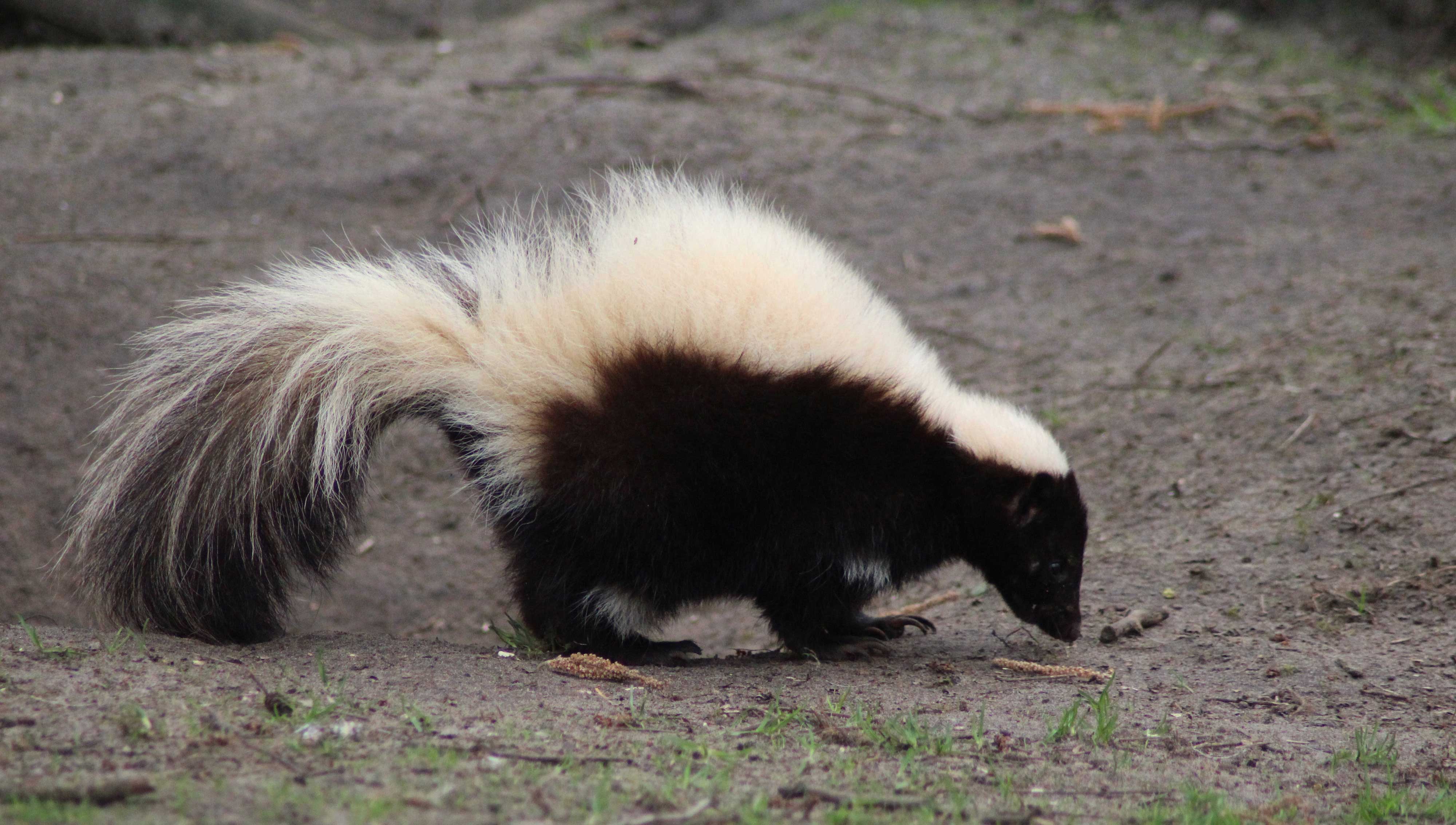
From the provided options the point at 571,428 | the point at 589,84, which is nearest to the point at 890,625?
the point at 571,428

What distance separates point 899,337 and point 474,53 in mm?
7211

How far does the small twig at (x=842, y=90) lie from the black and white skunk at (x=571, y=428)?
219 inches

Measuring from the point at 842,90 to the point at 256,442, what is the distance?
23.6 feet

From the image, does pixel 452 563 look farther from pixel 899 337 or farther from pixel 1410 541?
pixel 1410 541

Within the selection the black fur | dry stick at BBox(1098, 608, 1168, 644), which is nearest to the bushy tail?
the black fur

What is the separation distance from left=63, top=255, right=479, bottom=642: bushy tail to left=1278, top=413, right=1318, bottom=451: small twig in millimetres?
4276

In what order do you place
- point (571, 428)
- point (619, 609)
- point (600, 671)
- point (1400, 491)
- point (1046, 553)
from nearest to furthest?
point (600, 671)
point (571, 428)
point (619, 609)
point (1046, 553)
point (1400, 491)

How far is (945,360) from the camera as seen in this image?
7484 millimetres

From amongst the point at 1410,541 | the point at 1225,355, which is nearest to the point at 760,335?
the point at 1410,541

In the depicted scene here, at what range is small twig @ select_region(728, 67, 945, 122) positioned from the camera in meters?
9.98

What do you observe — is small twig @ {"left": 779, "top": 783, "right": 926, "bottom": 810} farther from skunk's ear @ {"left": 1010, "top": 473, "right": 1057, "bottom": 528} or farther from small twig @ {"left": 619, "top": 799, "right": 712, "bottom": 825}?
skunk's ear @ {"left": 1010, "top": 473, "right": 1057, "bottom": 528}

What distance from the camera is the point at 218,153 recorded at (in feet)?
28.1

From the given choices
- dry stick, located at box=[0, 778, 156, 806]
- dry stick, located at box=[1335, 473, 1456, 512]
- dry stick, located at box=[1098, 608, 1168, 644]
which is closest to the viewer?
dry stick, located at box=[0, 778, 156, 806]

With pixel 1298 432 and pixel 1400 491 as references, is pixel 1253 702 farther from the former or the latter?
pixel 1298 432
